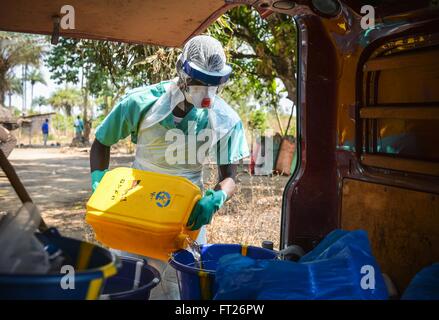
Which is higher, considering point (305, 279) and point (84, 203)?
point (305, 279)

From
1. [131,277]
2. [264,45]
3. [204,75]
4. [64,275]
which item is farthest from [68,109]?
[64,275]

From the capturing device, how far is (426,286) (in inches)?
62.7

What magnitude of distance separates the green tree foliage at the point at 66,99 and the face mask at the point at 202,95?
40.6 m

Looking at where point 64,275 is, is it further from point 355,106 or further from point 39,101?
point 39,101

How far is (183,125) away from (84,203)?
617cm

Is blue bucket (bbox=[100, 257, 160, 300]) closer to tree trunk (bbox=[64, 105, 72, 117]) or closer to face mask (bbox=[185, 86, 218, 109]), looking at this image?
face mask (bbox=[185, 86, 218, 109])

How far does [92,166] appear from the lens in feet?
9.82

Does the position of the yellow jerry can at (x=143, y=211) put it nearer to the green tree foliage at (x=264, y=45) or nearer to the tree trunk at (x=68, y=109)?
the green tree foliage at (x=264, y=45)

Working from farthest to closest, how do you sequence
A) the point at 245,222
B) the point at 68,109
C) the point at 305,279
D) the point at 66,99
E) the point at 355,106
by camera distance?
the point at 66,99 < the point at 68,109 < the point at 245,222 < the point at 355,106 < the point at 305,279

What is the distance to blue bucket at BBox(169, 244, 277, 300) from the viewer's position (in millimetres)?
1907

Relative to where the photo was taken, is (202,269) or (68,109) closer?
(202,269)

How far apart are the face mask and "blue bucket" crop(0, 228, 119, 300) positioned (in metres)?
1.51

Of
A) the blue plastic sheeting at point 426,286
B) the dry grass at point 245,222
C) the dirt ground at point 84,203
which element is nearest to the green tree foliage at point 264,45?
the dirt ground at point 84,203

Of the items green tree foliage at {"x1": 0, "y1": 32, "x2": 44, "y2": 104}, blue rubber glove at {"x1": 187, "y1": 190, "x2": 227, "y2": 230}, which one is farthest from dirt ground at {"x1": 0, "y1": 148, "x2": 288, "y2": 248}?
green tree foliage at {"x1": 0, "y1": 32, "x2": 44, "y2": 104}
